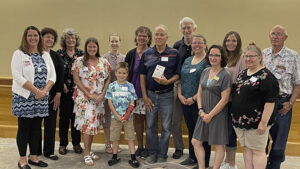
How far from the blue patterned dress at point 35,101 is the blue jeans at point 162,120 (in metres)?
1.17

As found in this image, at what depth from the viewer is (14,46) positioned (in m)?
4.85

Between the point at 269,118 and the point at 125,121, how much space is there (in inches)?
59.3

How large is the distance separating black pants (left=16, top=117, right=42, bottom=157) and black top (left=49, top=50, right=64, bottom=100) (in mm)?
414

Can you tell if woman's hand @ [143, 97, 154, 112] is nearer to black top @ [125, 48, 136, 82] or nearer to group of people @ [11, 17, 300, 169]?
group of people @ [11, 17, 300, 169]

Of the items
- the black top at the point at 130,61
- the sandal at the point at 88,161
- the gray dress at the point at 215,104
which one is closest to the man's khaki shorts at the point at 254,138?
the gray dress at the point at 215,104

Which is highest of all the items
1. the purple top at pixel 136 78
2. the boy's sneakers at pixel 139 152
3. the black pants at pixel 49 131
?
the purple top at pixel 136 78

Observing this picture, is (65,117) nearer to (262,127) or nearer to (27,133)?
(27,133)

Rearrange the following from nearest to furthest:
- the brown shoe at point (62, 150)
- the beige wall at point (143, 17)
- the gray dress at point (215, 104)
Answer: the gray dress at point (215, 104) → the brown shoe at point (62, 150) → the beige wall at point (143, 17)

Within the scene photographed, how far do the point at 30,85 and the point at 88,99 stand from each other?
2.16ft

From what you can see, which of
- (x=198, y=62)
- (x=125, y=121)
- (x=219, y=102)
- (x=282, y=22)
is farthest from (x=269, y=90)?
(x=282, y=22)

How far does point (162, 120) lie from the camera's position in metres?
2.98

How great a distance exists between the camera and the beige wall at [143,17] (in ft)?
12.9

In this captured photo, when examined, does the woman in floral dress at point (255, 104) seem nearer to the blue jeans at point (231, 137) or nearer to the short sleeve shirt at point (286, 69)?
the blue jeans at point (231, 137)

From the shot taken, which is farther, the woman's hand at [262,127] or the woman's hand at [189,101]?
the woman's hand at [189,101]
